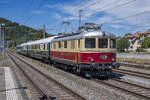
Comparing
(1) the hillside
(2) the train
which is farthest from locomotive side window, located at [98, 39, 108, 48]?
(1) the hillside

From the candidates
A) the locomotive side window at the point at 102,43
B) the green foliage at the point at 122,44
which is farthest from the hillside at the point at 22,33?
the locomotive side window at the point at 102,43

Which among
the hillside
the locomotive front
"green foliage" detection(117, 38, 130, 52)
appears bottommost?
the locomotive front

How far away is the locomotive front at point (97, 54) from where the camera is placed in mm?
12148

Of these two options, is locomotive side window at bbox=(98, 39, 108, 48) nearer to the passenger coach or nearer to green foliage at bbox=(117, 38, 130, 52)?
the passenger coach

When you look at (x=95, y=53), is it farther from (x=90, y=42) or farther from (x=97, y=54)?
(x=90, y=42)

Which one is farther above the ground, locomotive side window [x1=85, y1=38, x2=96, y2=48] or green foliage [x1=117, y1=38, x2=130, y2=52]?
green foliage [x1=117, y1=38, x2=130, y2=52]

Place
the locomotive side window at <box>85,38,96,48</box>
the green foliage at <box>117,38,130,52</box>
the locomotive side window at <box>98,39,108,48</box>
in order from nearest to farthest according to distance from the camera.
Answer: the locomotive side window at <box>85,38,96,48</box> → the locomotive side window at <box>98,39,108,48</box> → the green foliage at <box>117,38,130,52</box>

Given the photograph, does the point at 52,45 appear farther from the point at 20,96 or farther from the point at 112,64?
the point at 20,96

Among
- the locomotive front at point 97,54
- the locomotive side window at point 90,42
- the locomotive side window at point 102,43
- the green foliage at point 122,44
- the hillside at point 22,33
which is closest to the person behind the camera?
the locomotive front at point 97,54

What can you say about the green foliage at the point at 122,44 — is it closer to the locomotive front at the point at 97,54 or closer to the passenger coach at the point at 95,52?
the passenger coach at the point at 95,52

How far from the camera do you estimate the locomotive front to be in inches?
478

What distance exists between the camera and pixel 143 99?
7824 millimetres

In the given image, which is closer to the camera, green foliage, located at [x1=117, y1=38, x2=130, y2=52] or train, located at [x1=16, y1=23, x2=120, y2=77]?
train, located at [x1=16, y1=23, x2=120, y2=77]


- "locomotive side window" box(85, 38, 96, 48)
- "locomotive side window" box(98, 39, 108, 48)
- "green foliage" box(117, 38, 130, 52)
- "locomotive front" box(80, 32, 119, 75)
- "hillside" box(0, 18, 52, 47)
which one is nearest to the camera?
"locomotive front" box(80, 32, 119, 75)
